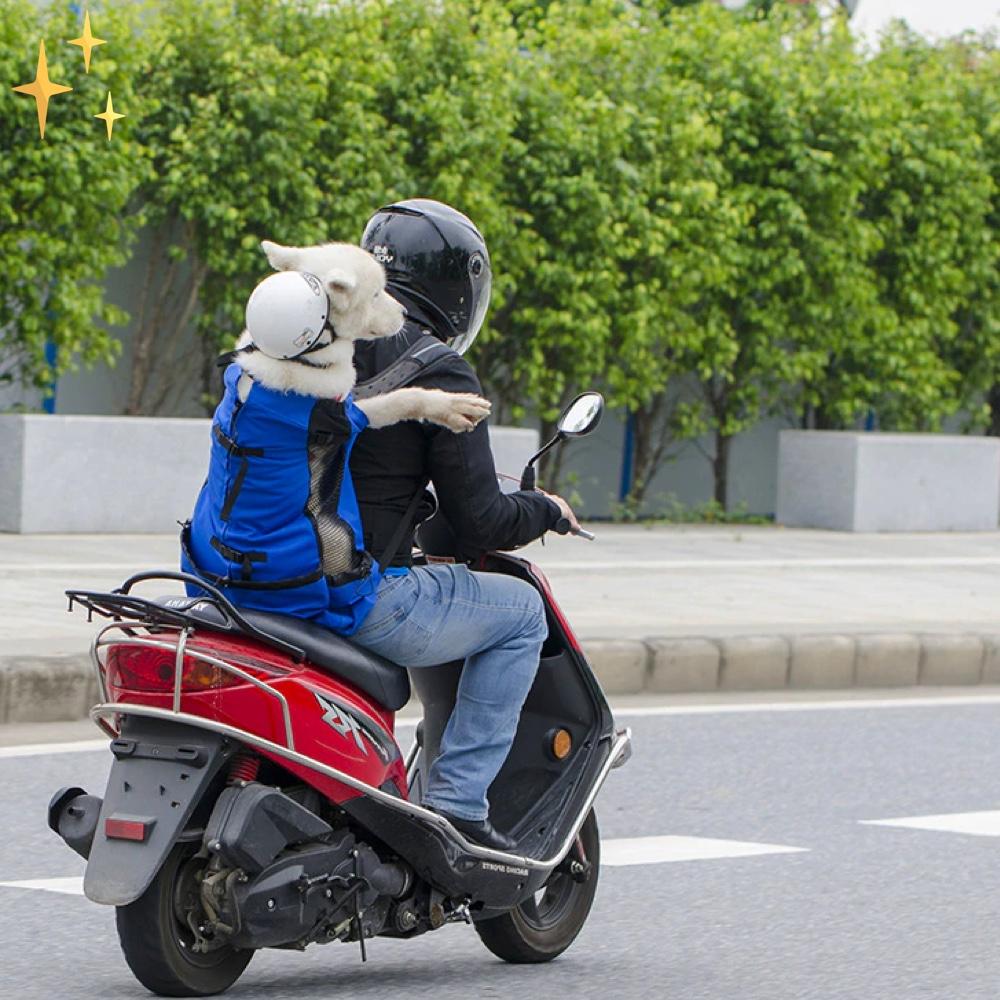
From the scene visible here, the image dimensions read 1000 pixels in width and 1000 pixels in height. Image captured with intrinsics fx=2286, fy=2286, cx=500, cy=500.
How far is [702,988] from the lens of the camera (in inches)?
196

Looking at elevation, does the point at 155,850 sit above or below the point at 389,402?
below

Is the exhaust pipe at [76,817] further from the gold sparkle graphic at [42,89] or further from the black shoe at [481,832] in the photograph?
the gold sparkle graphic at [42,89]

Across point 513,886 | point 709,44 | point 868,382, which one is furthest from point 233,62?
point 513,886

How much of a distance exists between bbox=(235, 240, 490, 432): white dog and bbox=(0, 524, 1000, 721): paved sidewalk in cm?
400

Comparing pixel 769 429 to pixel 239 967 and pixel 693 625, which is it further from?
pixel 239 967

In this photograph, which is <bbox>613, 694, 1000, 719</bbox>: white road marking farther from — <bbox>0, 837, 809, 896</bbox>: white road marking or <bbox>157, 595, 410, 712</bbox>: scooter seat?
<bbox>157, 595, 410, 712</bbox>: scooter seat

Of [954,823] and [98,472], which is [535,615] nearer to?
[954,823]

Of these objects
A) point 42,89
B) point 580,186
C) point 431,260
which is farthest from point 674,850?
point 580,186

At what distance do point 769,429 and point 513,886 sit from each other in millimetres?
13784

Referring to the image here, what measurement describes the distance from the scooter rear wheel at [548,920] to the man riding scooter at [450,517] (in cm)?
30

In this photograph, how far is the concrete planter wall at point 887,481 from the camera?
55.4ft

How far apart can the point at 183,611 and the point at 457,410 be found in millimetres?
665

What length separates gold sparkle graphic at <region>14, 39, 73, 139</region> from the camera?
12.5 meters

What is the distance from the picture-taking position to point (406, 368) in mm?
4547
